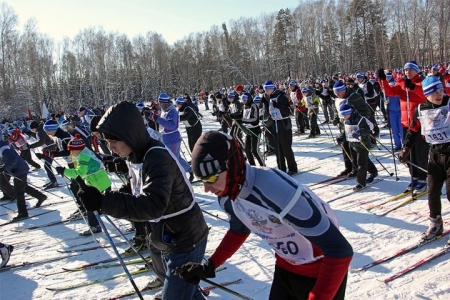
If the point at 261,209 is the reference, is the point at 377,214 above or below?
below

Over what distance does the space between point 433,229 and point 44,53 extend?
54612 millimetres

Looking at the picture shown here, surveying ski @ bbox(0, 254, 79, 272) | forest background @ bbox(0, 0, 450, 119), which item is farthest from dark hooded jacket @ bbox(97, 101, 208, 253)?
forest background @ bbox(0, 0, 450, 119)

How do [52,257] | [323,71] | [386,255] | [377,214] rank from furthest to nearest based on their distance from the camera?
[323,71] → [52,257] → [377,214] → [386,255]

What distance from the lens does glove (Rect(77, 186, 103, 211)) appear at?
195cm

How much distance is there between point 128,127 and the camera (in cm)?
226

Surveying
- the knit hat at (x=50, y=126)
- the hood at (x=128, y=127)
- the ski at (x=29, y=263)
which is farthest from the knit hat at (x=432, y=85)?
the knit hat at (x=50, y=126)

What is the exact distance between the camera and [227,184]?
5.63 ft

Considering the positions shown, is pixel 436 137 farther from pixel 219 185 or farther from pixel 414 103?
pixel 219 185

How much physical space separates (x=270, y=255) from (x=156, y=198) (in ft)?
8.91

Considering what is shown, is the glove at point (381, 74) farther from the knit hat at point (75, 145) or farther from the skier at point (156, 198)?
the knit hat at point (75, 145)

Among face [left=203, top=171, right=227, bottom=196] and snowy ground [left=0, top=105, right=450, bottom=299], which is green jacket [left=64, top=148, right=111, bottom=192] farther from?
face [left=203, top=171, right=227, bottom=196]

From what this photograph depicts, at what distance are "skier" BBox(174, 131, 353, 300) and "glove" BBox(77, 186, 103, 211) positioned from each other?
0.62m

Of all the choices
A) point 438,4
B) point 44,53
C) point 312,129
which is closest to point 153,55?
point 44,53

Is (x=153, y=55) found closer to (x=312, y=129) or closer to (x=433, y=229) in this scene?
(x=312, y=129)
